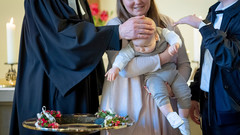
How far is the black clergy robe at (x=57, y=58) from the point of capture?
1.62 meters

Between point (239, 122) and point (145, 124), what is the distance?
0.51 metres

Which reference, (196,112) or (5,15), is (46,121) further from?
(5,15)

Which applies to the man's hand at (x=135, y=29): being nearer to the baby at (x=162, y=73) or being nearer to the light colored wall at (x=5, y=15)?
the baby at (x=162, y=73)

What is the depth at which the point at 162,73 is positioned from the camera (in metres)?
1.77

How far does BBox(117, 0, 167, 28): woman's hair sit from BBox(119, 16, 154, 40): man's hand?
0.77 feet

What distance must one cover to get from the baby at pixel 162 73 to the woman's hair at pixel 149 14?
0.12m

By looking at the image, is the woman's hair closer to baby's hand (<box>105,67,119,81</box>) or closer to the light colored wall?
baby's hand (<box>105,67,119,81</box>)

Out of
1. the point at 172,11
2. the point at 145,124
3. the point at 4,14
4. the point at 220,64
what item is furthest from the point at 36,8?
the point at 172,11

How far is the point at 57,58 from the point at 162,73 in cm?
57

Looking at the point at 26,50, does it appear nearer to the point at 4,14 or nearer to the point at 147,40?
the point at 147,40

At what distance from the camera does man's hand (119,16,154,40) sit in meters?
1.65

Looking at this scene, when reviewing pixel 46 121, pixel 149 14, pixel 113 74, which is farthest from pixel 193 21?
pixel 46 121

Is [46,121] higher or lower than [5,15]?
lower

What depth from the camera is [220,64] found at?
163 centimetres
